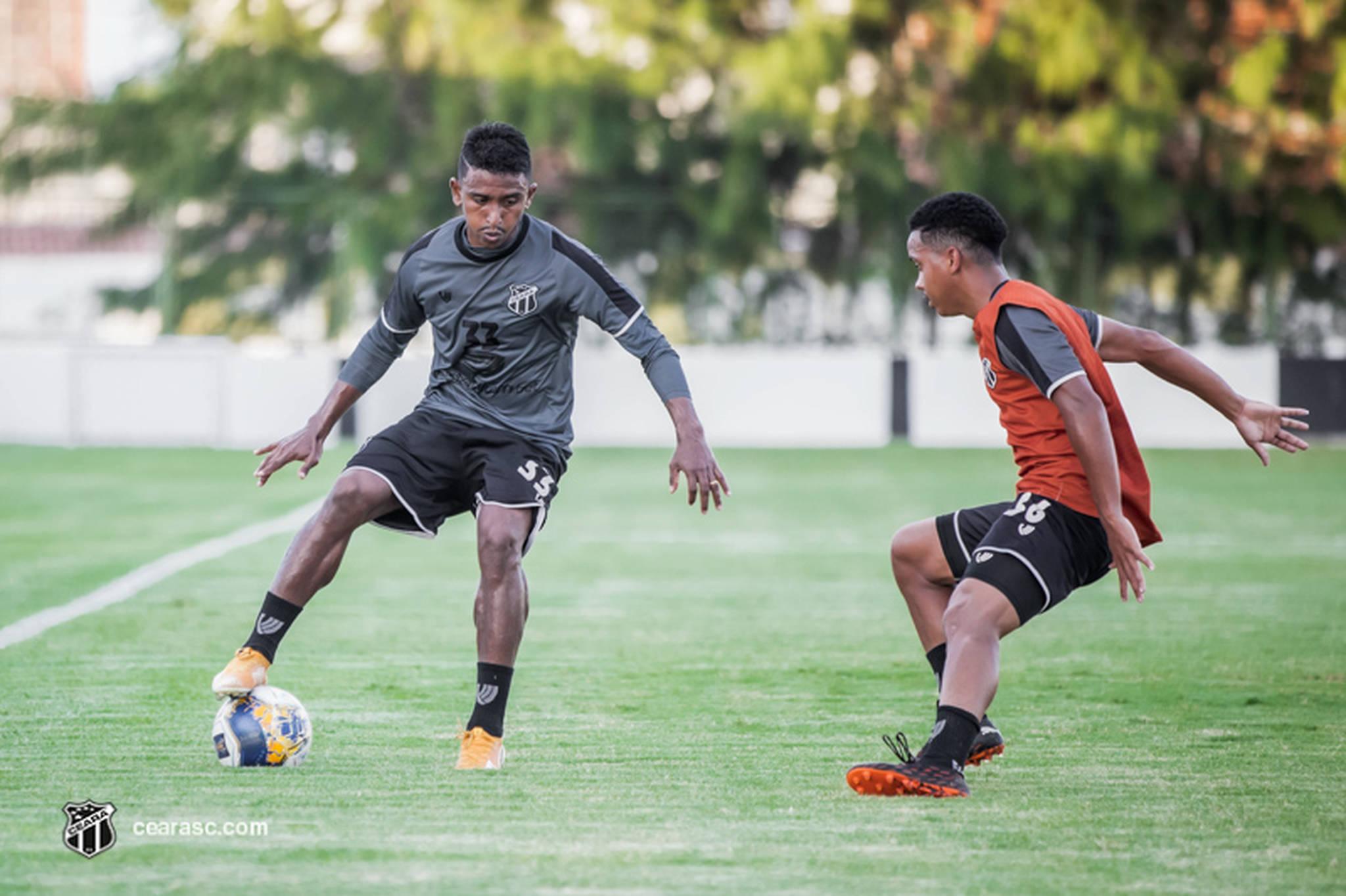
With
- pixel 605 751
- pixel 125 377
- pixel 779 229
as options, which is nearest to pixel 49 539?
pixel 605 751

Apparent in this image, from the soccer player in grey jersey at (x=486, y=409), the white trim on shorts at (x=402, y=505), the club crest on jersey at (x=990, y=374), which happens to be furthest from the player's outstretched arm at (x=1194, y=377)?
the white trim on shorts at (x=402, y=505)

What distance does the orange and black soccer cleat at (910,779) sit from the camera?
5.59 metres

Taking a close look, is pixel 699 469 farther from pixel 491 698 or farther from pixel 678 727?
pixel 678 727

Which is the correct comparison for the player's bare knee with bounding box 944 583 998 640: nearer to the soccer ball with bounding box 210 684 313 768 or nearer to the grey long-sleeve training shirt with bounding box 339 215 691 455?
the grey long-sleeve training shirt with bounding box 339 215 691 455

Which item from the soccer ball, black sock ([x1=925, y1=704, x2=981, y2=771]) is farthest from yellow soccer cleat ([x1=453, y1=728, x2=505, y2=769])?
black sock ([x1=925, y1=704, x2=981, y2=771])

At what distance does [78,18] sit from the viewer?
13525cm

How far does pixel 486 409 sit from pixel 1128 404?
71.1 feet

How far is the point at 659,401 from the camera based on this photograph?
27.9 meters

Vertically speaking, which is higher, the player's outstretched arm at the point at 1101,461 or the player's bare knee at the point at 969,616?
the player's outstretched arm at the point at 1101,461

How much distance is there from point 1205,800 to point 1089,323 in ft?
4.70

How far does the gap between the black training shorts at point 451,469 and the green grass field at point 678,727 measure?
0.73 metres

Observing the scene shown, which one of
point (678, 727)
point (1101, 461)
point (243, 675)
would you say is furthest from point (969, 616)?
point (243, 675)

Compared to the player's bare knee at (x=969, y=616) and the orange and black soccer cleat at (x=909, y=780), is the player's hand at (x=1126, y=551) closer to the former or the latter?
the player's bare knee at (x=969, y=616)

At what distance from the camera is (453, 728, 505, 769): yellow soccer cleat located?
6016 millimetres
